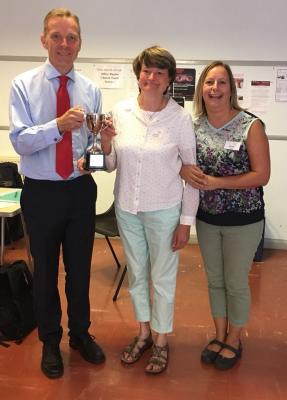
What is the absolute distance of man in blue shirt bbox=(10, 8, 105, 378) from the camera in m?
1.91

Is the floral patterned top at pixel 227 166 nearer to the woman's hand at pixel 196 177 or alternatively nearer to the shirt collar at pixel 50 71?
the woman's hand at pixel 196 177

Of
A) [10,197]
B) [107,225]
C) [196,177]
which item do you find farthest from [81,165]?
[107,225]

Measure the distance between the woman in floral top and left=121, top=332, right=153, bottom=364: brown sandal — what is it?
397 millimetres

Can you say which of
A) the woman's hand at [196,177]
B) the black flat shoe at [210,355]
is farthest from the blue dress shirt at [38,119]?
the black flat shoe at [210,355]

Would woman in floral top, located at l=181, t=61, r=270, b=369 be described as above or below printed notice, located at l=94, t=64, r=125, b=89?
below

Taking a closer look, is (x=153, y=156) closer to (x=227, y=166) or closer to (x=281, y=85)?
(x=227, y=166)

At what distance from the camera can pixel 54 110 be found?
199 centimetres

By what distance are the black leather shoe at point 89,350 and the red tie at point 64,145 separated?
906mm

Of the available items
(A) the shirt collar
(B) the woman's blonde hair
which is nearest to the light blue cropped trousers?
(B) the woman's blonde hair

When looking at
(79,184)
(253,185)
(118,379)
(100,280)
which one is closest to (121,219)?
(79,184)

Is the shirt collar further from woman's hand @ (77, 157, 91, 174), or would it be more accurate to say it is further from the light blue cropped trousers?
the light blue cropped trousers

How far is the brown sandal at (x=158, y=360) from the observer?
7.28 ft

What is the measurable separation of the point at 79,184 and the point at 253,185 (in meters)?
0.80

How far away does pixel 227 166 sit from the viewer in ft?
6.67
